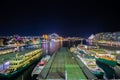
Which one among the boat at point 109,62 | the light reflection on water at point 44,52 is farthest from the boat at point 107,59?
the light reflection on water at point 44,52

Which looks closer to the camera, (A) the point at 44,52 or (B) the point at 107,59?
(B) the point at 107,59

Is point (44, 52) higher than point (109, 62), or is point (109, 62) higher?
point (44, 52)

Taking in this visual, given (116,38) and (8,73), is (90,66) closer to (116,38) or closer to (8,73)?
(8,73)

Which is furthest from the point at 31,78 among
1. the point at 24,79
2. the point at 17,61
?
the point at 17,61

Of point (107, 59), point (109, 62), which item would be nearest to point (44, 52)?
point (107, 59)

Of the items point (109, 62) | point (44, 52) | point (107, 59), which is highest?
point (44, 52)

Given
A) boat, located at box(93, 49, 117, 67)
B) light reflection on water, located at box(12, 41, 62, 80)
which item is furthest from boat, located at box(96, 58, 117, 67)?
light reflection on water, located at box(12, 41, 62, 80)

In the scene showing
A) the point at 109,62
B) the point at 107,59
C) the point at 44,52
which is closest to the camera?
the point at 109,62

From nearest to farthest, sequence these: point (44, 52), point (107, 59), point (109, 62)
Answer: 1. point (109, 62)
2. point (107, 59)
3. point (44, 52)

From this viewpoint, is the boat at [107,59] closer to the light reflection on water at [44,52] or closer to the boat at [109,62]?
the boat at [109,62]

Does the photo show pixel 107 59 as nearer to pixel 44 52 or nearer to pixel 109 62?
pixel 109 62

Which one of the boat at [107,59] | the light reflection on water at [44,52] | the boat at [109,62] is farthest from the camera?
the boat at [107,59]
